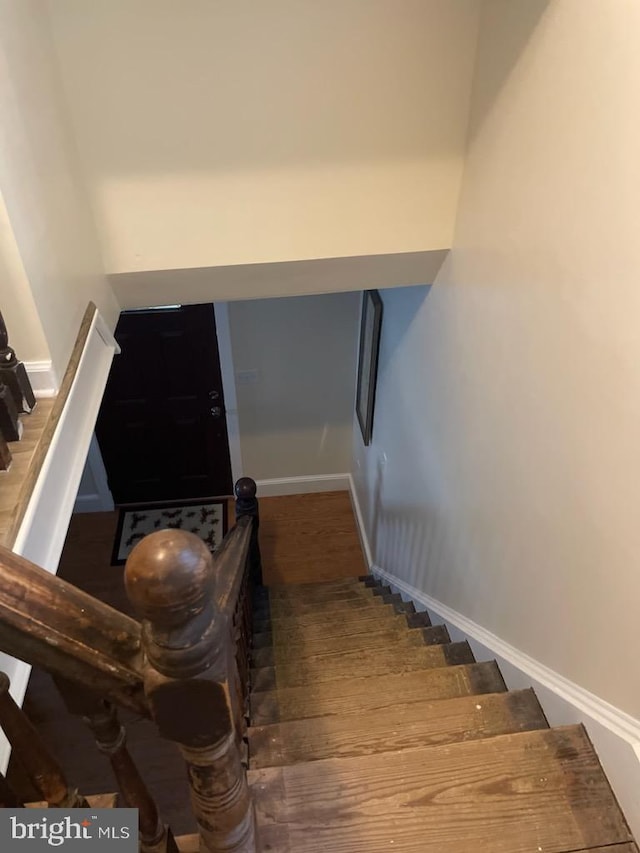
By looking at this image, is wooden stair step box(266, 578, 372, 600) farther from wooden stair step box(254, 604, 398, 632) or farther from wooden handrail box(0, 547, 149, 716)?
wooden handrail box(0, 547, 149, 716)

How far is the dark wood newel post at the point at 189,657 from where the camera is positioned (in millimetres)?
598

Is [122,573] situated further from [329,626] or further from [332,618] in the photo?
[329,626]

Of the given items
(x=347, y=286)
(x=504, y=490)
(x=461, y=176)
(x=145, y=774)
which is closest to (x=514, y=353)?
(x=504, y=490)

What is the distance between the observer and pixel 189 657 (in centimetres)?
66

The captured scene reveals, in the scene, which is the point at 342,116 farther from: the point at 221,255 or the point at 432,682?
the point at 432,682

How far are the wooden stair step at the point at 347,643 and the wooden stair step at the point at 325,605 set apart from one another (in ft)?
1.23

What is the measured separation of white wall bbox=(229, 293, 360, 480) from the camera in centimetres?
395

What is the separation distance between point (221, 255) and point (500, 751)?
1719mm

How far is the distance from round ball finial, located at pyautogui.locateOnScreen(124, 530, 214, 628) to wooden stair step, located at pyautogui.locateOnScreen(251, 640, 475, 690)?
60.5 inches

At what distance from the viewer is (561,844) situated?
124 cm

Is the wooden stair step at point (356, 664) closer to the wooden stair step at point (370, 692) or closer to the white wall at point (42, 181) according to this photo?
the wooden stair step at point (370, 692)

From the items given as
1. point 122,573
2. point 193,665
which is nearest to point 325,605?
point 122,573

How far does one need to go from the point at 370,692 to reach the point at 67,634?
4.43 ft

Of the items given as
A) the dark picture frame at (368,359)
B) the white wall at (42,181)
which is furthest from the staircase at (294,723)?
the dark picture frame at (368,359)
